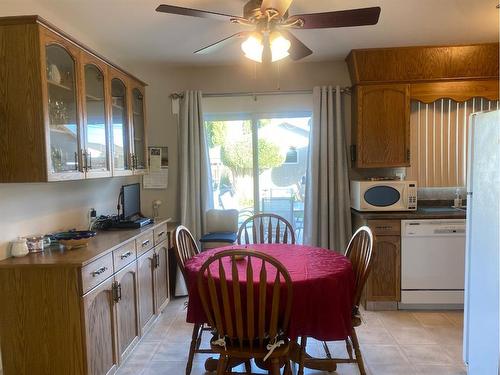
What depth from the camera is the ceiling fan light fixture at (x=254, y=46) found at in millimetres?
2196

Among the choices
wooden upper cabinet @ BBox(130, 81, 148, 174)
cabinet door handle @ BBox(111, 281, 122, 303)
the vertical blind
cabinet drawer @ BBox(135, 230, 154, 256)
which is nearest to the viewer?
cabinet door handle @ BBox(111, 281, 122, 303)

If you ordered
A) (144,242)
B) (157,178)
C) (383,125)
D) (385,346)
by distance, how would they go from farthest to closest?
(157,178), (383,125), (144,242), (385,346)

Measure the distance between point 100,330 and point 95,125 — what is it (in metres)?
1.37

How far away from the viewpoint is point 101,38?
121 inches

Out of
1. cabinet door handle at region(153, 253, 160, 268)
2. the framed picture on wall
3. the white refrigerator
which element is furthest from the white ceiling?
cabinet door handle at region(153, 253, 160, 268)

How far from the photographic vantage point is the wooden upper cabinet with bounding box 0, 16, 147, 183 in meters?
1.94

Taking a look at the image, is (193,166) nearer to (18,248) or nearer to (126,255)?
(126,255)

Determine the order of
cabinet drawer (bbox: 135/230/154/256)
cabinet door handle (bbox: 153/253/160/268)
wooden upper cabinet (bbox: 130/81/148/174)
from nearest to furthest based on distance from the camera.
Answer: cabinet drawer (bbox: 135/230/154/256) → cabinet door handle (bbox: 153/253/160/268) → wooden upper cabinet (bbox: 130/81/148/174)

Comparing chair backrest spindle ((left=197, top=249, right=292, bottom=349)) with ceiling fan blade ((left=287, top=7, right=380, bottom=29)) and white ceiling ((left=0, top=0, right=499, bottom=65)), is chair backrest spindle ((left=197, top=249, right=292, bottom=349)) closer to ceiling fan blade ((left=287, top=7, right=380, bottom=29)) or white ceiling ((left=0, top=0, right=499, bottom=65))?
ceiling fan blade ((left=287, top=7, right=380, bottom=29))

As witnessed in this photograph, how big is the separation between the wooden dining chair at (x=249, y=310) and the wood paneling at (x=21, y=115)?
109 centimetres

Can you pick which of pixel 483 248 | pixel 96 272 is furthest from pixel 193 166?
pixel 483 248

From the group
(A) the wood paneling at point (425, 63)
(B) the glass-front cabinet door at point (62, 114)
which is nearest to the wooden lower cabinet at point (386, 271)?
(A) the wood paneling at point (425, 63)

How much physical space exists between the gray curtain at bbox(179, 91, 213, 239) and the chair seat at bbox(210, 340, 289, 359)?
2007mm

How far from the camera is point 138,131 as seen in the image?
3.47m
